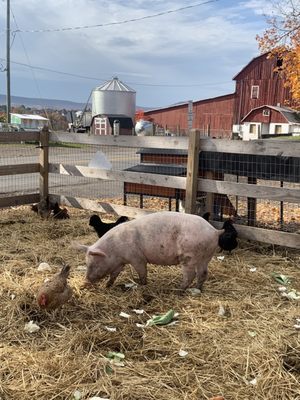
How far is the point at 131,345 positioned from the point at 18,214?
5.04m

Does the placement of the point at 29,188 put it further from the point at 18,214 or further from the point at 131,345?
the point at 131,345

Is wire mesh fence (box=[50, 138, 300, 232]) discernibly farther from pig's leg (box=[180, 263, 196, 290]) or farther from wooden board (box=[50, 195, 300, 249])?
pig's leg (box=[180, 263, 196, 290])

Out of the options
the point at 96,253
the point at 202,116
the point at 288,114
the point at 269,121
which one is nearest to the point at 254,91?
the point at 269,121

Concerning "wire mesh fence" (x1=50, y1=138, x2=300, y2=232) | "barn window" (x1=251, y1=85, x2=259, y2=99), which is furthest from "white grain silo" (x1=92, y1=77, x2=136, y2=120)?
"wire mesh fence" (x1=50, y1=138, x2=300, y2=232)

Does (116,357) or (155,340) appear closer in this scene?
(116,357)

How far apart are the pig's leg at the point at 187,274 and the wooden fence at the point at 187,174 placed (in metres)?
1.67

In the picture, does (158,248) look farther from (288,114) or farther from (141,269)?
(288,114)

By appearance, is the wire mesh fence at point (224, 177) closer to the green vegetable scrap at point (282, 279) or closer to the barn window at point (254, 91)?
the green vegetable scrap at point (282, 279)

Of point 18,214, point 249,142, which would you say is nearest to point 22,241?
point 18,214

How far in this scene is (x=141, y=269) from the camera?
15.0ft

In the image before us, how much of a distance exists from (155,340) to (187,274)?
3.61ft

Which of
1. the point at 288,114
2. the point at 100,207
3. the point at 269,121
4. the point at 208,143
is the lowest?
the point at 100,207

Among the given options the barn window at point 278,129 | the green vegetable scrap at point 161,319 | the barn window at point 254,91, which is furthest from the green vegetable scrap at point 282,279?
the barn window at point 254,91

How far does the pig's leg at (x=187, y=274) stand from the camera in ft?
Result: 14.6
